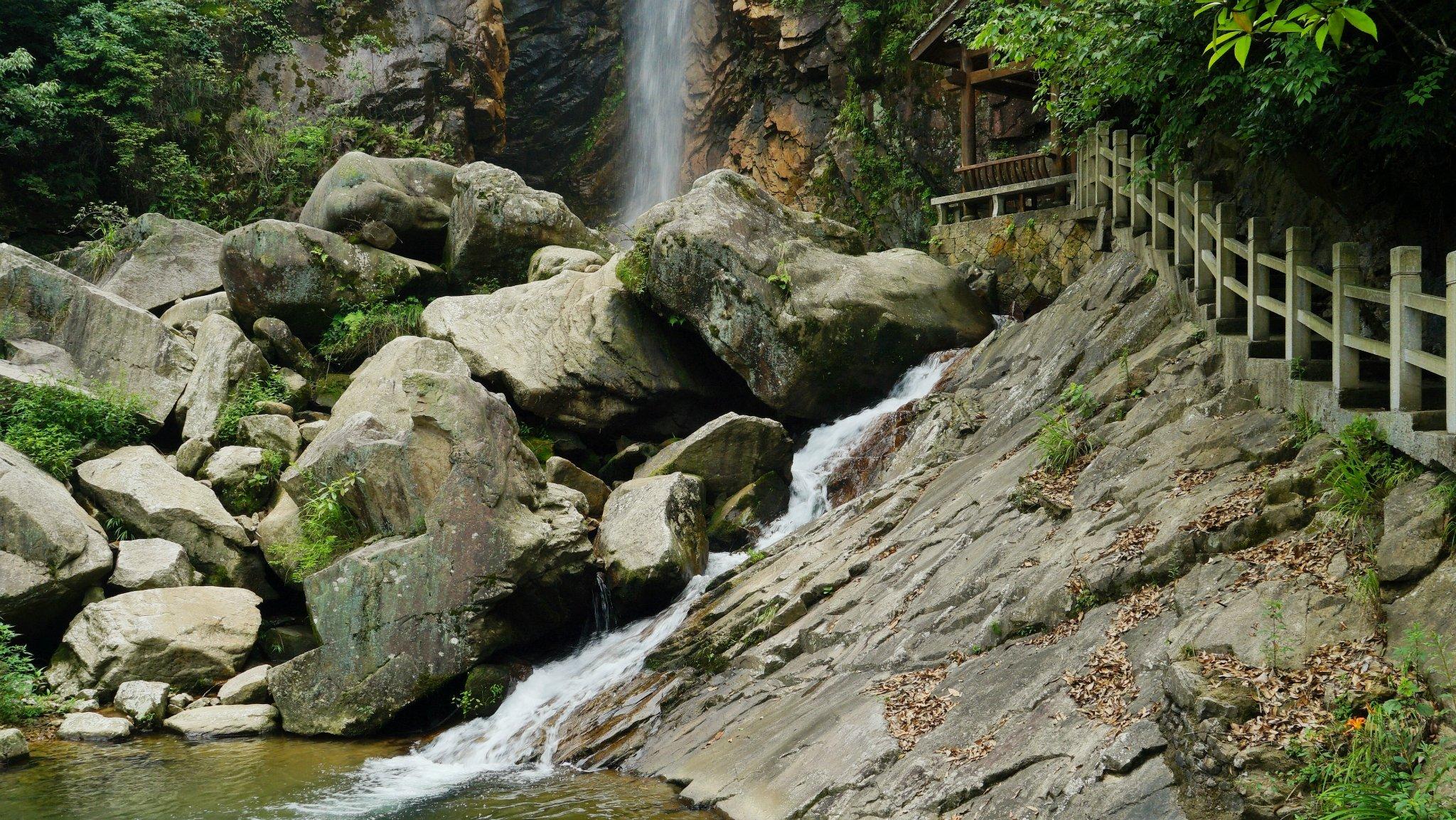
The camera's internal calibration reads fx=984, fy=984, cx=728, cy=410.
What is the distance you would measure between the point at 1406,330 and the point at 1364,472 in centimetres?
107

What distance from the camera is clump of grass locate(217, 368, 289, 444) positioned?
17516mm

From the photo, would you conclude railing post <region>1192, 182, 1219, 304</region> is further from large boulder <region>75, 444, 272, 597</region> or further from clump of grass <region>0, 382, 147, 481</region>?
clump of grass <region>0, 382, 147, 481</region>

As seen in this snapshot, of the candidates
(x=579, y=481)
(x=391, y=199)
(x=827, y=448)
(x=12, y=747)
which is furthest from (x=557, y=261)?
(x=12, y=747)

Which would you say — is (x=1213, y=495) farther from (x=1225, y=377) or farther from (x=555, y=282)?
(x=555, y=282)

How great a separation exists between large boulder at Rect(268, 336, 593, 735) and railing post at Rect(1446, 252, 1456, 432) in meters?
9.87

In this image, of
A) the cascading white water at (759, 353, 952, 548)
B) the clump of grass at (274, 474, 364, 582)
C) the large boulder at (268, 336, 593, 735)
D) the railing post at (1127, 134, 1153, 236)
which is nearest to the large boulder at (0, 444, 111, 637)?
the clump of grass at (274, 474, 364, 582)

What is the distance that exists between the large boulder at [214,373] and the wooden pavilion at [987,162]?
14.1m

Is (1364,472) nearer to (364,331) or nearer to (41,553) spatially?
(41,553)

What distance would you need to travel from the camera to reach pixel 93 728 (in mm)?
12297

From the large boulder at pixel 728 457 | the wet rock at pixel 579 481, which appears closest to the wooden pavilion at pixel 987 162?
the large boulder at pixel 728 457

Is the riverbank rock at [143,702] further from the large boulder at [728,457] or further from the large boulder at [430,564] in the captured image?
the large boulder at [728,457]

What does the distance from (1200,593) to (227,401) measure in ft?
54.4

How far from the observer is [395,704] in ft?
40.4

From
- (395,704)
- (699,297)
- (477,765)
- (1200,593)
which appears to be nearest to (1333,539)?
(1200,593)
